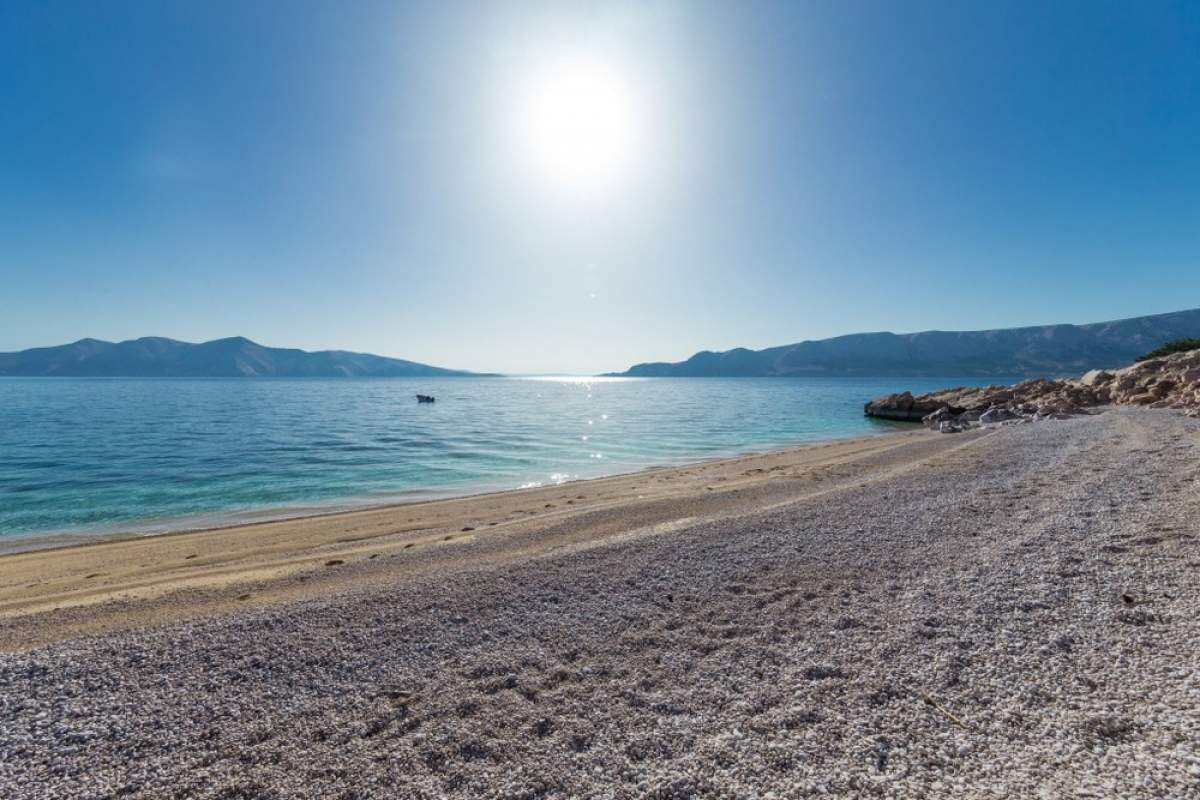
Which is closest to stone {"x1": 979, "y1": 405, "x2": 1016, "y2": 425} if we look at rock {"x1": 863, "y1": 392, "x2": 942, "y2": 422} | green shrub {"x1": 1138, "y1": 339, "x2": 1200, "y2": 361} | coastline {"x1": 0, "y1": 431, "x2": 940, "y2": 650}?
rock {"x1": 863, "y1": 392, "x2": 942, "y2": 422}

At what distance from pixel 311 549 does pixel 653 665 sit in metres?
9.13

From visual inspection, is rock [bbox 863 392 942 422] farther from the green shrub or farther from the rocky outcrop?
the green shrub

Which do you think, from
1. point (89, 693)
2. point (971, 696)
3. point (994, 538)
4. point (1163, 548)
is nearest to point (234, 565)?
point (89, 693)

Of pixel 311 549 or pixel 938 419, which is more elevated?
pixel 938 419

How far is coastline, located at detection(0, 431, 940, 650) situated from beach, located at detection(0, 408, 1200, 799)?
0.12m

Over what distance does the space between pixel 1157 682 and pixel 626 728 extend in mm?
4223

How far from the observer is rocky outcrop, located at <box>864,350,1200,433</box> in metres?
26.5

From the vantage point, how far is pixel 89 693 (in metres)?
4.38

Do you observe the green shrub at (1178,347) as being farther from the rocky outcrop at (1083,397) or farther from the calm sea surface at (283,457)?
the calm sea surface at (283,457)

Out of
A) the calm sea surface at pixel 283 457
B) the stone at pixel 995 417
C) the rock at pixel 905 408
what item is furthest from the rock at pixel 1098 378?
the calm sea surface at pixel 283 457

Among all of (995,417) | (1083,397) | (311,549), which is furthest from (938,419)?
(311,549)

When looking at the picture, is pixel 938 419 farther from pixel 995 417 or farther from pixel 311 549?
pixel 311 549

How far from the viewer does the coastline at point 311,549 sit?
22.5ft

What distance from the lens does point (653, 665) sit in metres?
4.62
